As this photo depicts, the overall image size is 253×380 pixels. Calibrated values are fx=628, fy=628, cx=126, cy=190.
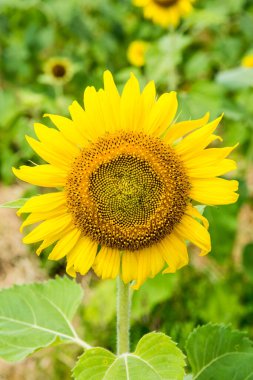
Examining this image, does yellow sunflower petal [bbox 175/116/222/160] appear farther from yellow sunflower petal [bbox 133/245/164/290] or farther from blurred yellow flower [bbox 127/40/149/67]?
blurred yellow flower [bbox 127/40/149/67]

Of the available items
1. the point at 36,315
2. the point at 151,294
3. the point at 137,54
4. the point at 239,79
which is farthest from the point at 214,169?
the point at 137,54

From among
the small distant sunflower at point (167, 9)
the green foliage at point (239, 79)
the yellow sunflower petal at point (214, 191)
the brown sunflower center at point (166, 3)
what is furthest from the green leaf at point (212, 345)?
the brown sunflower center at point (166, 3)

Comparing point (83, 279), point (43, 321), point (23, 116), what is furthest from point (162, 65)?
point (43, 321)

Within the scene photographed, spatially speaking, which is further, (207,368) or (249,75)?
(249,75)

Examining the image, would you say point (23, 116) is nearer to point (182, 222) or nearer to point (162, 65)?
point (162, 65)

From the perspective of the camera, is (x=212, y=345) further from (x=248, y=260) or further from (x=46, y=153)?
(x=248, y=260)

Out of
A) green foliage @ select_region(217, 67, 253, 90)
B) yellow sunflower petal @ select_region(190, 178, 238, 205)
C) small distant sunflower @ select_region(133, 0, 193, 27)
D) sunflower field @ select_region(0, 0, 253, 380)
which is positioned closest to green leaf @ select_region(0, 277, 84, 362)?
sunflower field @ select_region(0, 0, 253, 380)
